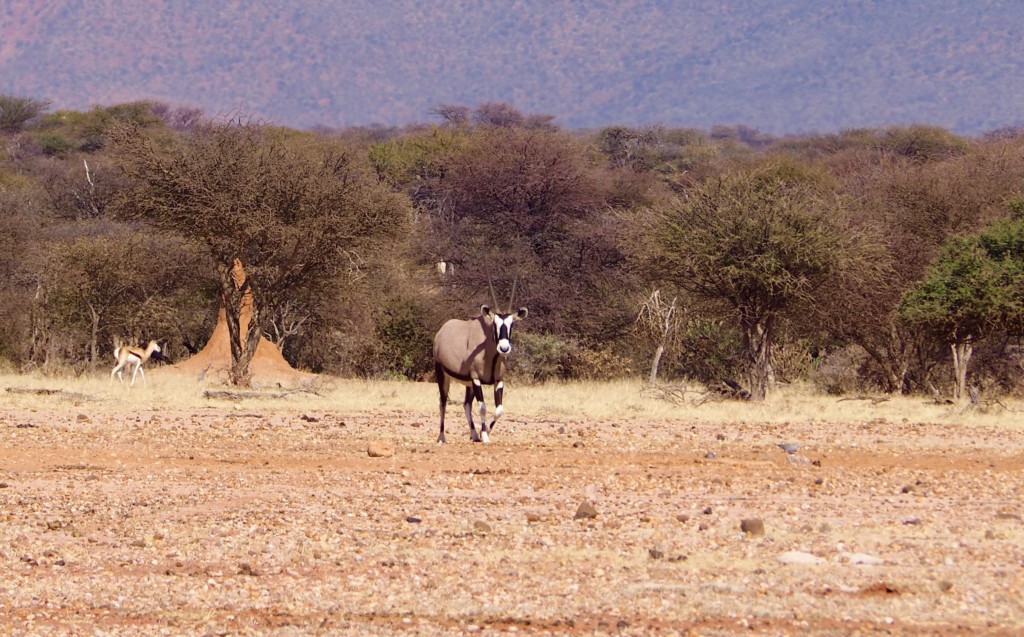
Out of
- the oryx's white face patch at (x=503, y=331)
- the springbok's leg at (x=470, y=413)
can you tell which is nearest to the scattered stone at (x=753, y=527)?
the oryx's white face patch at (x=503, y=331)

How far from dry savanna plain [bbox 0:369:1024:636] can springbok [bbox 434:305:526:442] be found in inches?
22.1

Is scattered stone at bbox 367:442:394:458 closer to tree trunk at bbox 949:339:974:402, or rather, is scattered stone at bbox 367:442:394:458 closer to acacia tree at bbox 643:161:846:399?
acacia tree at bbox 643:161:846:399

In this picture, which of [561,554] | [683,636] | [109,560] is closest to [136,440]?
[109,560]

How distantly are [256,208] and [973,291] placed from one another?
1314cm

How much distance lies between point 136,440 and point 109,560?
760cm

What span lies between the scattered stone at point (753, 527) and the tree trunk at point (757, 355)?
48.1ft

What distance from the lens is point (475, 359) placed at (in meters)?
16.4

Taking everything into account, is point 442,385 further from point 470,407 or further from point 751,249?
point 751,249

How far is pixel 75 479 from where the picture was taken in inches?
477

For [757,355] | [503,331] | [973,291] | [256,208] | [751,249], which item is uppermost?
[256,208]

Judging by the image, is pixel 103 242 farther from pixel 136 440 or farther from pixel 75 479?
pixel 75 479

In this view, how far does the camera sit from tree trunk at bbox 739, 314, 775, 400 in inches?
945

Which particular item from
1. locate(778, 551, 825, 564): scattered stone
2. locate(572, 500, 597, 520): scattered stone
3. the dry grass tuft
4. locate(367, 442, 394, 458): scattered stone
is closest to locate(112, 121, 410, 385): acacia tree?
the dry grass tuft

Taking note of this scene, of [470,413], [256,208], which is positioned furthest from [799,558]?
[256,208]
